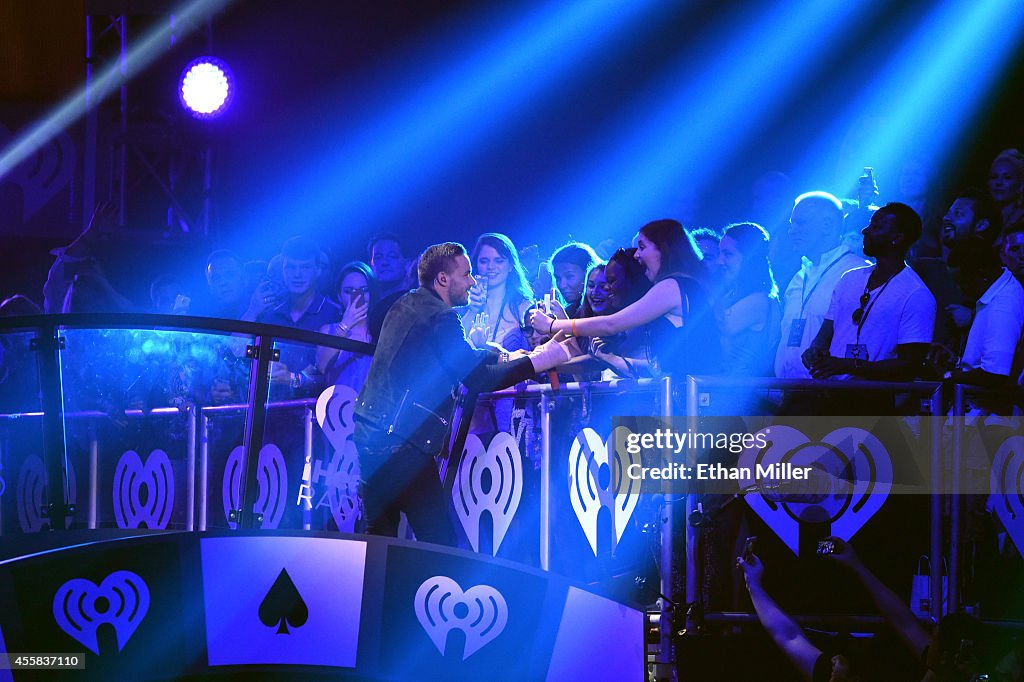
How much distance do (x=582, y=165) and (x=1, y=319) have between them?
6.34 metres

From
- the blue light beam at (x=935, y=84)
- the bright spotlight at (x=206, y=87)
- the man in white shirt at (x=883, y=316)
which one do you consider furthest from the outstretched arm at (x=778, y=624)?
the bright spotlight at (x=206, y=87)

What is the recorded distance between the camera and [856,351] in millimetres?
5219

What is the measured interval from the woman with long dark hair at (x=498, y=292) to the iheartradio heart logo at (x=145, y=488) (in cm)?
184

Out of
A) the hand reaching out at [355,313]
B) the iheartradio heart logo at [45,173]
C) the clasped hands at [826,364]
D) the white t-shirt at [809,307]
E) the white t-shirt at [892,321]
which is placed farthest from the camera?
the iheartradio heart logo at [45,173]

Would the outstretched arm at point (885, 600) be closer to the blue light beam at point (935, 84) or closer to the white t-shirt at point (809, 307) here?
the white t-shirt at point (809, 307)

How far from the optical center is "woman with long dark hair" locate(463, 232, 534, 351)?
6.47 metres

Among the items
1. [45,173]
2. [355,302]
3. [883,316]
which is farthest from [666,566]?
[45,173]

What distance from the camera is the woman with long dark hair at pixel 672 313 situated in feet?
16.6

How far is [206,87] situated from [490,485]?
606 cm

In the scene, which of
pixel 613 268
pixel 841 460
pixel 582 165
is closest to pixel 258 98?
pixel 582 165

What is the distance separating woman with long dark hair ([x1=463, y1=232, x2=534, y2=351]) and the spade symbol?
9.93 ft

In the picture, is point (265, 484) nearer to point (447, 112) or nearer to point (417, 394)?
point (417, 394)

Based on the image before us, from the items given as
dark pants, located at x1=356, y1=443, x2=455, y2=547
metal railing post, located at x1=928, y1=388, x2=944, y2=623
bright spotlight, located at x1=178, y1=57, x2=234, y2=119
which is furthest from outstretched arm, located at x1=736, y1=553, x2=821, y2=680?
bright spotlight, located at x1=178, y1=57, x2=234, y2=119

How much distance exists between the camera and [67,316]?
15.5 feet
